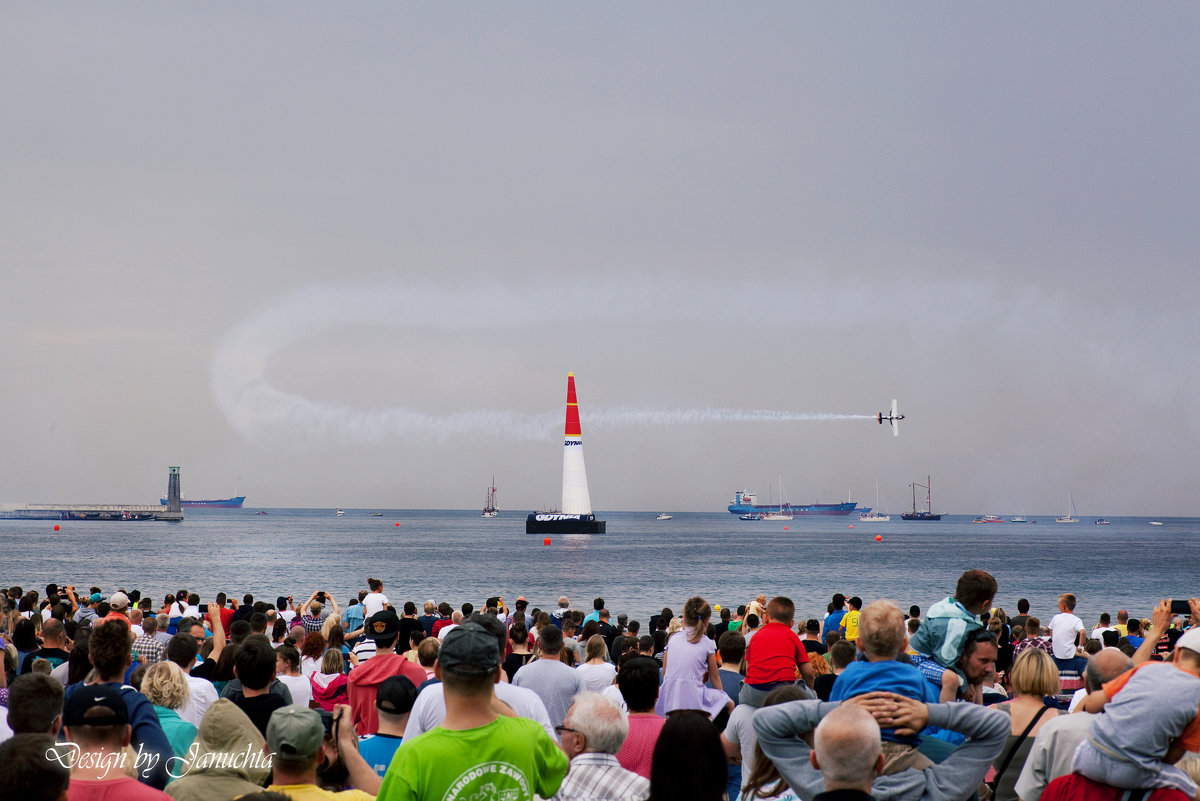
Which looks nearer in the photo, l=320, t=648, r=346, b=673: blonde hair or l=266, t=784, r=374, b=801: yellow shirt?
l=266, t=784, r=374, b=801: yellow shirt

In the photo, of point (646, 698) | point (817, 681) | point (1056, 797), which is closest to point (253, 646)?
point (646, 698)

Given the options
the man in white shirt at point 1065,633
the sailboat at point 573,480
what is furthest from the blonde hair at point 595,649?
the sailboat at point 573,480

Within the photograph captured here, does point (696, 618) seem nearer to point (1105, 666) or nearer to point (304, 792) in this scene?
point (1105, 666)

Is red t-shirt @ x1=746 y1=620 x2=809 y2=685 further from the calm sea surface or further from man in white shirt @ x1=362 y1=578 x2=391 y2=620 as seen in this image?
the calm sea surface

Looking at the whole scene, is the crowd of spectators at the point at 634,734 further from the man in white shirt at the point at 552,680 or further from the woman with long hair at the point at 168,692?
the man in white shirt at the point at 552,680

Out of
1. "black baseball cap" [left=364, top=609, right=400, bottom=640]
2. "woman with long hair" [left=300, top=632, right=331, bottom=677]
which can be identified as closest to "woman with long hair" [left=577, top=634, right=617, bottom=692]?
"black baseball cap" [left=364, top=609, right=400, bottom=640]

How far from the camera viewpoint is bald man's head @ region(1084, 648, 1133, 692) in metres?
5.01

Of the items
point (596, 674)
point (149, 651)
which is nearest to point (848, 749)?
point (596, 674)

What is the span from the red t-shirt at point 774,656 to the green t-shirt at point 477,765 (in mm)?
3856

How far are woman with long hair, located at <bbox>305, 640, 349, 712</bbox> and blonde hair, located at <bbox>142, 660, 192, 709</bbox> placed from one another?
5.35ft

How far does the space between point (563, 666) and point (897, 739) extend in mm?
4038

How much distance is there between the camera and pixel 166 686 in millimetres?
6062

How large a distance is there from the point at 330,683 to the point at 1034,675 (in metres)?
5.30

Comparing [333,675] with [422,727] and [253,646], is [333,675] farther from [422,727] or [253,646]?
[422,727]
